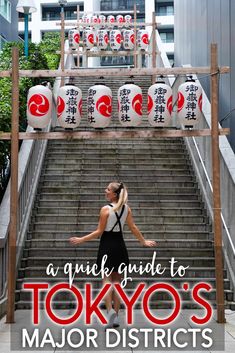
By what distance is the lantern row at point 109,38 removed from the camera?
2367 centimetres

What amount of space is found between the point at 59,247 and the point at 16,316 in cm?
227

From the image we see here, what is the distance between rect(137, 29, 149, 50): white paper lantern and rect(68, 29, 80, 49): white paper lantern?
2625 millimetres

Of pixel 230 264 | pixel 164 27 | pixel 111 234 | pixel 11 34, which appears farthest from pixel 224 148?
pixel 164 27

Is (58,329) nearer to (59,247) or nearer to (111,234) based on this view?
(111,234)

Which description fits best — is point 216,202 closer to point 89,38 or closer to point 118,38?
point 118,38

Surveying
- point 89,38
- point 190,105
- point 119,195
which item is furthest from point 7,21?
point 119,195

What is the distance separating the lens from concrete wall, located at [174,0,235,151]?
1256 cm

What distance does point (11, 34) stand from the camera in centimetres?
3127

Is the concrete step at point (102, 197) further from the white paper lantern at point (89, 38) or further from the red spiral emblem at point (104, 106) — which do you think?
the white paper lantern at point (89, 38)

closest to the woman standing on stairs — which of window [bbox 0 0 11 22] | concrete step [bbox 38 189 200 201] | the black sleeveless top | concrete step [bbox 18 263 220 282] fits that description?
the black sleeveless top

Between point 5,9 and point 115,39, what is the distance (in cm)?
889

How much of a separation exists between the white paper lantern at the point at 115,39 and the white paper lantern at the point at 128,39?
0.24 meters

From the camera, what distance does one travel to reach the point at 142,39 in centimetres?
2356

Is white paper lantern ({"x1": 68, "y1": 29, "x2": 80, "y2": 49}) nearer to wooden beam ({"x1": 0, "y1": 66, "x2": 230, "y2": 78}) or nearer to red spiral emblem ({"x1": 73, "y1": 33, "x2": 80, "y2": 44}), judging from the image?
red spiral emblem ({"x1": 73, "y1": 33, "x2": 80, "y2": 44})
